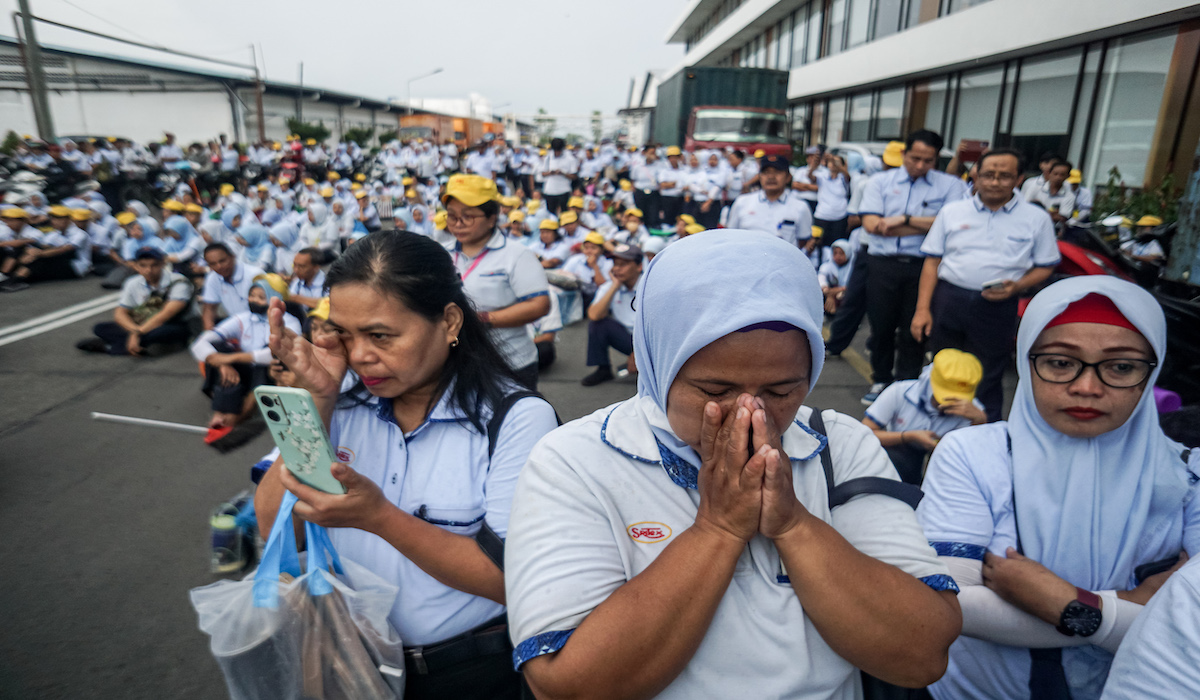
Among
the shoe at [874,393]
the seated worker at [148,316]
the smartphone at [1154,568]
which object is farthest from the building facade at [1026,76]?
the seated worker at [148,316]

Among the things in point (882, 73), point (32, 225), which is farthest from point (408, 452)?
point (882, 73)

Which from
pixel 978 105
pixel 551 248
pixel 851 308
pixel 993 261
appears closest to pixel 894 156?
pixel 851 308

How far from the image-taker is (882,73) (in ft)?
59.2

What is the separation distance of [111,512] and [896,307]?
5.31m

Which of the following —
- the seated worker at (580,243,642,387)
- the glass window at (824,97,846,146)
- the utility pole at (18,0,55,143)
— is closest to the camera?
the seated worker at (580,243,642,387)

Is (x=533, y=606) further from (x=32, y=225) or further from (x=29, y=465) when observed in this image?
(x=32, y=225)

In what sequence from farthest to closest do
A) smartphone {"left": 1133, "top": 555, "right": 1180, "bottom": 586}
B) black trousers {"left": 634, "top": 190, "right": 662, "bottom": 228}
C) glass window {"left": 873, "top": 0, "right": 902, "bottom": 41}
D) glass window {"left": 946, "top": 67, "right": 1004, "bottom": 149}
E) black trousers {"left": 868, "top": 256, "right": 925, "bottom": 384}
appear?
glass window {"left": 873, "top": 0, "right": 902, "bottom": 41}
black trousers {"left": 634, "top": 190, "right": 662, "bottom": 228}
glass window {"left": 946, "top": 67, "right": 1004, "bottom": 149}
black trousers {"left": 868, "top": 256, "right": 925, "bottom": 384}
smartphone {"left": 1133, "top": 555, "right": 1180, "bottom": 586}

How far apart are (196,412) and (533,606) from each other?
5.63 metres

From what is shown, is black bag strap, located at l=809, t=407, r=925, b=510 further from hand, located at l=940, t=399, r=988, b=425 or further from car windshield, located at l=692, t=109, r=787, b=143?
car windshield, located at l=692, t=109, r=787, b=143

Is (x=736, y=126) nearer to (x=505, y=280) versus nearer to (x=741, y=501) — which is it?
(x=505, y=280)

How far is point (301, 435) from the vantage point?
1.22 meters

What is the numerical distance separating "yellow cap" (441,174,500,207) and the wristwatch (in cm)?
293

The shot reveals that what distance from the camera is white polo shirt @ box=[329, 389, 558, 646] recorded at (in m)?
1.47

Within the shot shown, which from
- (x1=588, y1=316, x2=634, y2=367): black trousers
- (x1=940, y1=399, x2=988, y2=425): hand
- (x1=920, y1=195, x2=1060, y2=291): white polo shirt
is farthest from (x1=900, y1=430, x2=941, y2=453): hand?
(x1=588, y1=316, x2=634, y2=367): black trousers
